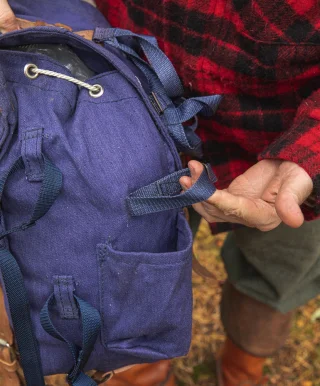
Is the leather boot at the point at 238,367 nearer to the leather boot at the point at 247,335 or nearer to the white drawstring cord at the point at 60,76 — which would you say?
the leather boot at the point at 247,335

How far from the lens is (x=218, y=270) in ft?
7.00

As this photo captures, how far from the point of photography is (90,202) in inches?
32.9

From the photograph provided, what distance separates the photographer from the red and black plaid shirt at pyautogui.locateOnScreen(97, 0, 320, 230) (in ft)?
2.84

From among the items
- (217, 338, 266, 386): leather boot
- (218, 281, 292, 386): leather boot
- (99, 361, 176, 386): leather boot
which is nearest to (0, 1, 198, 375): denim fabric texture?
(99, 361, 176, 386): leather boot

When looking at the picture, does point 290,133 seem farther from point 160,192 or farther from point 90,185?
point 90,185

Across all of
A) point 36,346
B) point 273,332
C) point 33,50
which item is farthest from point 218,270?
point 33,50

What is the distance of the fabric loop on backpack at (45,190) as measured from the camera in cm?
79

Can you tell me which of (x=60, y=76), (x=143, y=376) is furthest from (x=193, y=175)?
(x=143, y=376)

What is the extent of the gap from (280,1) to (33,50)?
0.46m

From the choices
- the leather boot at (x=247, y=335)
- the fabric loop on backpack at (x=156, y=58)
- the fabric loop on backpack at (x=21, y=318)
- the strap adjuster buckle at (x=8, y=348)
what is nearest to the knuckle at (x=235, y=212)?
the fabric loop on backpack at (x=156, y=58)

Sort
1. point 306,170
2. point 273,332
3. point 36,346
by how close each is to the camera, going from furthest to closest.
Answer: point 273,332 → point 36,346 → point 306,170

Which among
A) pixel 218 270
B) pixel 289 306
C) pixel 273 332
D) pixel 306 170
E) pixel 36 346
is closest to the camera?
pixel 306 170

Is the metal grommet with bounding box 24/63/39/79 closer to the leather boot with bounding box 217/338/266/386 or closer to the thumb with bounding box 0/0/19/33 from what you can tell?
the thumb with bounding box 0/0/19/33

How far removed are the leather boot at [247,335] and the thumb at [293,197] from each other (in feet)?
→ 2.58
